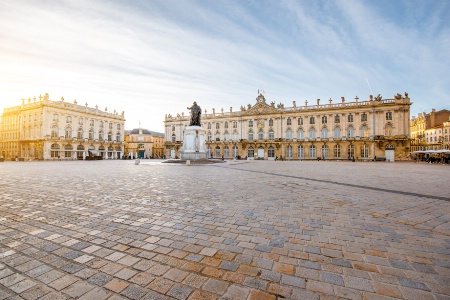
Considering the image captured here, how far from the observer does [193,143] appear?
1016 inches

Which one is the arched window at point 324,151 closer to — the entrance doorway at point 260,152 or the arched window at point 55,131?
the entrance doorway at point 260,152

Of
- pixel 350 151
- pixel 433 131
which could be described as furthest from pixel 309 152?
pixel 433 131

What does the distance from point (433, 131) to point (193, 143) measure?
72.9 meters

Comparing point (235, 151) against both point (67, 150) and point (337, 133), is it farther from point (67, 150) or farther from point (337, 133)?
point (67, 150)

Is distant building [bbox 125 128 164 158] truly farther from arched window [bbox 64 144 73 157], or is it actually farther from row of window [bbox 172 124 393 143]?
row of window [bbox 172 124 393 143]

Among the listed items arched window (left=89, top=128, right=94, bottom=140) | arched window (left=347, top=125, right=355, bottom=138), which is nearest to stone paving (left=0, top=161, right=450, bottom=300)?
arched window (left=347, top=125, right=355, bottom=138)

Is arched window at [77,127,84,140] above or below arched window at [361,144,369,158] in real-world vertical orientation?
above

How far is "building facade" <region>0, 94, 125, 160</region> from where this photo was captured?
151 feet

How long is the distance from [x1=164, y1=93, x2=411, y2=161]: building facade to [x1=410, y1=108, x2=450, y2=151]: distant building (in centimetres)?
2196

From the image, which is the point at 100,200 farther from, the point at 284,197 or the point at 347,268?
the point at 347,268

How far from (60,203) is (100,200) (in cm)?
93

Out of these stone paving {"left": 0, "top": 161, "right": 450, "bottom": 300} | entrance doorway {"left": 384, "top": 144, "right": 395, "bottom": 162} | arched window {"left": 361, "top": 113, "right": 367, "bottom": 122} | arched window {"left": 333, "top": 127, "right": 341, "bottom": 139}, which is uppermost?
arched window {"left": 361, "top": 113, "right": 367, "bottom": 122}

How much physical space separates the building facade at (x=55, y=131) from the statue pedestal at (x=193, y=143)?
1449 inches

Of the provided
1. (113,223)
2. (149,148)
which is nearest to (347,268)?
(113,223)
